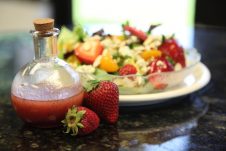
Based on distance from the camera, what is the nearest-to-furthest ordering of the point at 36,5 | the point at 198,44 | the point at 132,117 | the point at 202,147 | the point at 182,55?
the point at 202,147
the point at 132,117
the point at 182,55
the point at 198,44
the point at 36,5

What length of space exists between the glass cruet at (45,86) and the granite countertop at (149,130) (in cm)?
5

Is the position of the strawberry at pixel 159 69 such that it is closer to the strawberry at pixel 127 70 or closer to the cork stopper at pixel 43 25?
the strawberry at pixel 127 70

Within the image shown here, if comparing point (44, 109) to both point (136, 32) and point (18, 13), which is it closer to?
point (136, 32)

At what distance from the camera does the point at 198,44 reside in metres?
1.88

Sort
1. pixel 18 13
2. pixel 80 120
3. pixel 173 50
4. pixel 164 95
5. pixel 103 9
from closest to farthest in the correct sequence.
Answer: pixel 80 120, pixel 164 95, pixel 173 50, pixel 18 13, pixel 103 9

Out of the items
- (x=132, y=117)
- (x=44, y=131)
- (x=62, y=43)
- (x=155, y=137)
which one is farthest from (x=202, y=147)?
(x=62, y=43)

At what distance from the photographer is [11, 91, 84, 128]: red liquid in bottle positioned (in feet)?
3.16

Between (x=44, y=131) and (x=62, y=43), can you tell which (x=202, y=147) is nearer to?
(x=44, y=131)

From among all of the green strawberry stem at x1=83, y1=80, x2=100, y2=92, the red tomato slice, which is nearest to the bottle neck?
the green strawberry stem at x1=83, y1=80, x2=100, y2=92

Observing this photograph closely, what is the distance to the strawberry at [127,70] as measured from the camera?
3.79ft

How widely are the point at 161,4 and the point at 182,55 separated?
7.02ft

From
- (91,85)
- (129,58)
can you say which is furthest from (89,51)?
(91,85)

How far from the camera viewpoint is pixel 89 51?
122 cm

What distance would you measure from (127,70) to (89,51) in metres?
0.13
